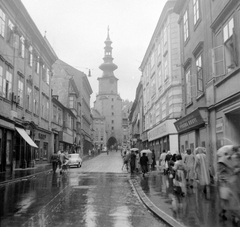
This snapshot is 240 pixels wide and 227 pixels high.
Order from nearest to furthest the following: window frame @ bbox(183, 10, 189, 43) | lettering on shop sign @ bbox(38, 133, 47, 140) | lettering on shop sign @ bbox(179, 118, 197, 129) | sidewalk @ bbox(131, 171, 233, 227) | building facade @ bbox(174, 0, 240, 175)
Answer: sidewalk @ bbox(131, 171, 233, 227)
building facade @ bbox(174, 0, 240, 175)
lettering on shop sign @ bbox(179, 118, 197, 129)
window frame @ bbox(183, 10, 189, 43)
lettering on shop sign @ bbox(38, 133, 47, 140)

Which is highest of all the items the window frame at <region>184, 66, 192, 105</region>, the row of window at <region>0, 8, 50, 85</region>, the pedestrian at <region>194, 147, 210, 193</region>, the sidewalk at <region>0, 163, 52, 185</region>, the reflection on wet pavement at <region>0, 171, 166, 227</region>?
the row of window at <region>0, 8, 50, 85</region>

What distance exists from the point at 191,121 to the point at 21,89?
16364mm

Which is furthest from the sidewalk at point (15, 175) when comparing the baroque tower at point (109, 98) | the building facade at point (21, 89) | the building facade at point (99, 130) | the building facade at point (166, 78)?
Result: the building facade at point (99, 130)

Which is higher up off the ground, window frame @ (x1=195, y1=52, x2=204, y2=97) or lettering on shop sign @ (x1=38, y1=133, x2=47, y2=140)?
window frame @ (x1=195, y1=52, x2=204, y2=97)

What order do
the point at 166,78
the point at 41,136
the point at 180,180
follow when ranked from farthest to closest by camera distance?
the point at 41,136 < the point at 166,78 < the point at 180,180

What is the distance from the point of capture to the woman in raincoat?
693 cm

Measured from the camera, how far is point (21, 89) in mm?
28672

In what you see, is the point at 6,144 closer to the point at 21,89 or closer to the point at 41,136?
the point at 21,89

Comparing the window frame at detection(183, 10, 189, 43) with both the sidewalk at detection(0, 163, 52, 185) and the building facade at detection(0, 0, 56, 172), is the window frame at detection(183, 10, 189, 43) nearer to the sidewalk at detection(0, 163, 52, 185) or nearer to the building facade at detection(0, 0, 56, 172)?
the building facade at detection(0, 0, 56, 172)

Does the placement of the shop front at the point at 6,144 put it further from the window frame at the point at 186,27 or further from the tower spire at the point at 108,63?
the tower spire at the point at 108,63

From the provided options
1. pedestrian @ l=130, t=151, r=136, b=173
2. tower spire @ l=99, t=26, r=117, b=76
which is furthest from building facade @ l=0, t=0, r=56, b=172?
tower spire @ l=99, t=26, r=117, b=76

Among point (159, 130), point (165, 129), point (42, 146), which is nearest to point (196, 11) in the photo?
point (165, 129)

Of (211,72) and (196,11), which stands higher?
(196,11)

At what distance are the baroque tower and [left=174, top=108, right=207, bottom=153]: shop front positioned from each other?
102 m
